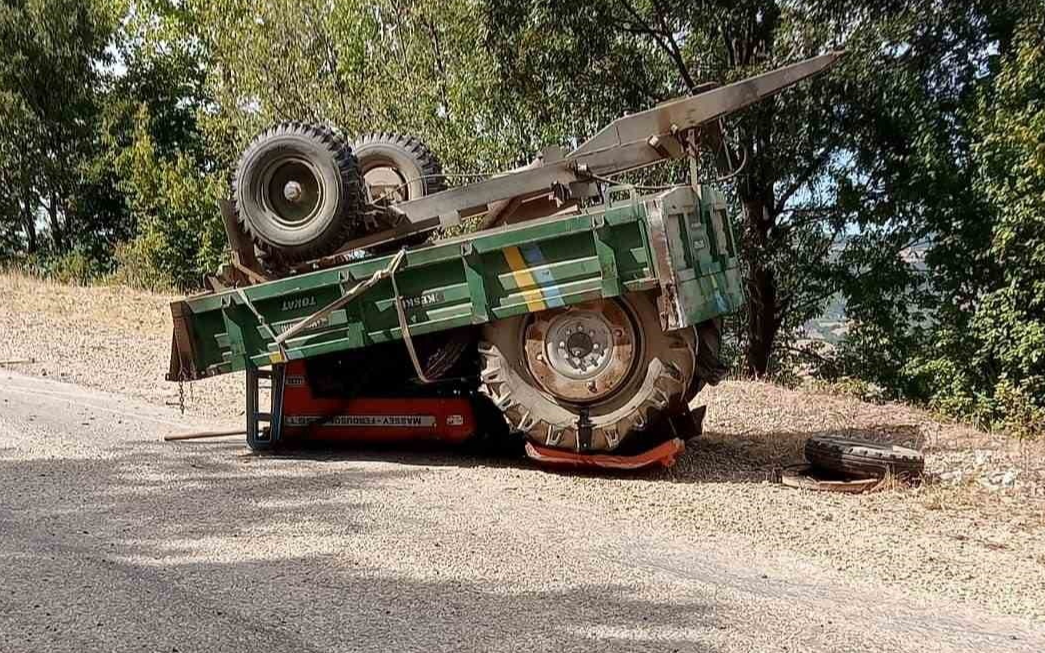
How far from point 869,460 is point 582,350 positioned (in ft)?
7.01

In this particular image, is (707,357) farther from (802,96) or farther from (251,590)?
(802,96)

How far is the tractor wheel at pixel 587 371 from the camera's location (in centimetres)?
679

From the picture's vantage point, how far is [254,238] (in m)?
7.50

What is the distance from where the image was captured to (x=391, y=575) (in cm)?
470

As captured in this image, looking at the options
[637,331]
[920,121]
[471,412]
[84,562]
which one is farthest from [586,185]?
[920,121]

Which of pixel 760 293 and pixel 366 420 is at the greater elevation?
pixel 760 293

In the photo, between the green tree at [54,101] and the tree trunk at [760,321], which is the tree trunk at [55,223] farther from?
the tree trunk at [760,321]

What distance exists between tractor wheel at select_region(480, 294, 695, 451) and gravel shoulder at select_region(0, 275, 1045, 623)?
1.26 ft

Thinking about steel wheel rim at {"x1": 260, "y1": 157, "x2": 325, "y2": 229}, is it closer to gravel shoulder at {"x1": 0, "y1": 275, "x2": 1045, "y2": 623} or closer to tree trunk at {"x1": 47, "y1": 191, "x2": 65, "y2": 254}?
gravel shoulder at {"x1": 0, "y1": 275, "x2": 1045, "y2": 623}

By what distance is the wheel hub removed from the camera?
6844mm

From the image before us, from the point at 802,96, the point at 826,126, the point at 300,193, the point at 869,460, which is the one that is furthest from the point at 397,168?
the point at 826,126

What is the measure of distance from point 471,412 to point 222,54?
16.5 m

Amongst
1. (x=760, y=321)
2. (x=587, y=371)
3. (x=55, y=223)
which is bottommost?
(x=587, y=371)

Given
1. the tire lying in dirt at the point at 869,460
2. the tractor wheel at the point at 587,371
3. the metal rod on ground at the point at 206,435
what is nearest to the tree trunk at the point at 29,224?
the metal rod on ground at the point at 206,435
